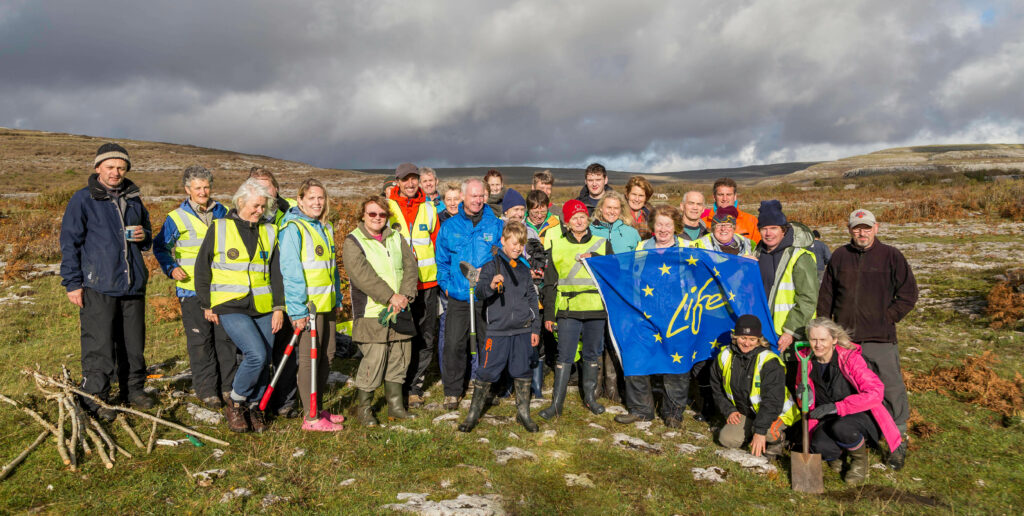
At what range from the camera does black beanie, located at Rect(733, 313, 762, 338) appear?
6.75 meters

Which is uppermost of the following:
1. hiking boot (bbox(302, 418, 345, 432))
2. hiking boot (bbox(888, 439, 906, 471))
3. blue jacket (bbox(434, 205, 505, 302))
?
blue jacket (bbox(434, 205, 505, 302))

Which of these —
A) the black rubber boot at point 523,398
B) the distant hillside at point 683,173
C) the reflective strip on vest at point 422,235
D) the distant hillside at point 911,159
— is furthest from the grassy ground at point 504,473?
the distant hillside at point 683,173

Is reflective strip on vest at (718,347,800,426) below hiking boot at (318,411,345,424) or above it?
above

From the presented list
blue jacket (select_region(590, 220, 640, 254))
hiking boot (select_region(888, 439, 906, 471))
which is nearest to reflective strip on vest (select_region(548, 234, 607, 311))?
blue jacket (select_region(590, 220, 640, 254))

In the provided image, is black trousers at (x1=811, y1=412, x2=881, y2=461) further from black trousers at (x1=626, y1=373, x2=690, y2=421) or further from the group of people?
black trousers at (x1=626, y1=373, x2=690, y2=421)

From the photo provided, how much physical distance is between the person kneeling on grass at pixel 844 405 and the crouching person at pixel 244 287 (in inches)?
255

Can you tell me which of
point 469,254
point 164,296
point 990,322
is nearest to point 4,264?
point 164,296

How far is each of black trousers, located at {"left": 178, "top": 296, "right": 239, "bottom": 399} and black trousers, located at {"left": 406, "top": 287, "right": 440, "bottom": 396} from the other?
8.20 feet

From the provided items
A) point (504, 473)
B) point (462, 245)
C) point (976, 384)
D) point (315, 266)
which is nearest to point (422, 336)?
point (462, 245)

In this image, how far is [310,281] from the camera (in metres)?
6.71

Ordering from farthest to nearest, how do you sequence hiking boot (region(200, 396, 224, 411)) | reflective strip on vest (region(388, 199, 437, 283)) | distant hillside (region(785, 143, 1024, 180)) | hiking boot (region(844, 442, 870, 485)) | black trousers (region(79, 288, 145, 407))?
distant hillside (region(785, 143, 1024, 180)) < reflective strip on vest (region(388, 199, 437, 283)) < hiking boot (region(200, 396, 224, 411)) < black trousers (region(79, 288, 145, 407)) < hiking boot (region(844, 442, 870, 485))

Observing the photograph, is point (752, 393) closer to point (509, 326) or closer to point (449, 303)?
point (509, 326)

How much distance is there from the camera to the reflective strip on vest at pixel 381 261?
7160 mm

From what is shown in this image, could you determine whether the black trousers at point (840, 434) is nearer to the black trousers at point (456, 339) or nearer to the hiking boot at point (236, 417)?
the black trousers at point (456, 339)
